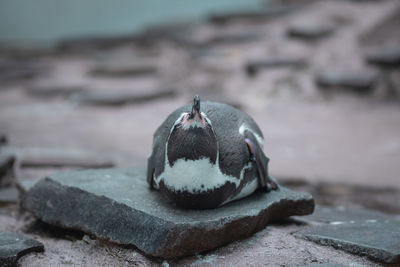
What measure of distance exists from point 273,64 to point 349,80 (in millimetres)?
1048

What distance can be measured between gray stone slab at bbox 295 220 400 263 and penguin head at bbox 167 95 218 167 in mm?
691

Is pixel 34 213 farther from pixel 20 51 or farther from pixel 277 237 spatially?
pixel 20 51

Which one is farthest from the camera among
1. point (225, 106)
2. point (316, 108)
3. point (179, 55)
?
point (179, 55)

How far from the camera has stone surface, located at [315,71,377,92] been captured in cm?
605

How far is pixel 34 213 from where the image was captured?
2.73 meters

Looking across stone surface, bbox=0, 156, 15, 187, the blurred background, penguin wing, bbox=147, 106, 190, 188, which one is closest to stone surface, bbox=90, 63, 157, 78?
the blurred background

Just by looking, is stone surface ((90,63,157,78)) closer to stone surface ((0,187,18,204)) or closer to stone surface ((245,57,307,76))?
stone surface ((245,57,307,76))

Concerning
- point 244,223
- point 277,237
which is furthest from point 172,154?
point 277,237

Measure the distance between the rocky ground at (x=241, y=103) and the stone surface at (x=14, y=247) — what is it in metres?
0.04

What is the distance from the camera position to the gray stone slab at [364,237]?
2.28m

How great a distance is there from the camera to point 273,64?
6.76 m

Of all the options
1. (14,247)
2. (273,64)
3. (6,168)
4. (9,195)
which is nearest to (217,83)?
Result: (273,64)

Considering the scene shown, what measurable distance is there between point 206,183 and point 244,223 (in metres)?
0.29

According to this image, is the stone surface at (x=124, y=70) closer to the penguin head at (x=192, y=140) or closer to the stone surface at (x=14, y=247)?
the stone surface at (x=14, y=247)
